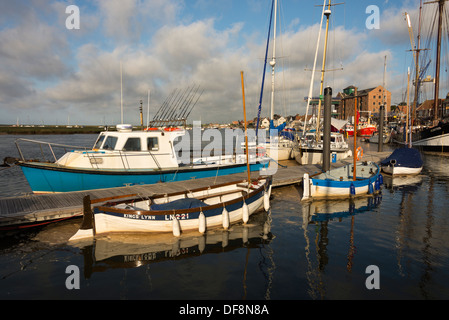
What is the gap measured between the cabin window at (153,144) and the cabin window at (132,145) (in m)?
0.56

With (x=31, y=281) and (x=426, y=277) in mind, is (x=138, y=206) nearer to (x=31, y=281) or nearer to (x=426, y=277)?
(x=31, y=281)

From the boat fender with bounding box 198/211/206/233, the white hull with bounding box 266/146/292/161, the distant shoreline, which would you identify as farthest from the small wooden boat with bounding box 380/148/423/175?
the distant shoreline

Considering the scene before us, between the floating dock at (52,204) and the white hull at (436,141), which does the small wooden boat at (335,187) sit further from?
the white hull at (436,141)

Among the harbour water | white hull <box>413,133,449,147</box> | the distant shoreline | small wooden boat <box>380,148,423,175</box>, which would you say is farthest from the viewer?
the distant shoreline

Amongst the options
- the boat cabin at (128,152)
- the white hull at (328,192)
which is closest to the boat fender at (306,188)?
the white hull at (328,192)

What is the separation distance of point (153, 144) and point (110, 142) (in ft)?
7.46

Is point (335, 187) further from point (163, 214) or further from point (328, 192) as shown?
point (163, 214)

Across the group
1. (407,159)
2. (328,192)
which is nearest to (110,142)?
(328,192)

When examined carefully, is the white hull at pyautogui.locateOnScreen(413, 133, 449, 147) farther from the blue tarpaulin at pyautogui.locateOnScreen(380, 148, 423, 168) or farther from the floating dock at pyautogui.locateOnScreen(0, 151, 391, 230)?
the floating dock at pyautogui.locateOnScreen(0, 151, 391, 230)

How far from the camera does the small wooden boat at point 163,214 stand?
→ 29.3ft

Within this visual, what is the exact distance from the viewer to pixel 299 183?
59.6 feet

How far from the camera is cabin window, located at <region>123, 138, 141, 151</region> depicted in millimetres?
14167

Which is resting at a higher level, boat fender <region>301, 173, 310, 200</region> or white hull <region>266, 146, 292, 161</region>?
white hull <region>266, 146, 292, 161</region>

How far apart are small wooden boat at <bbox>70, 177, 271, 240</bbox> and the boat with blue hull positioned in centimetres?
366
